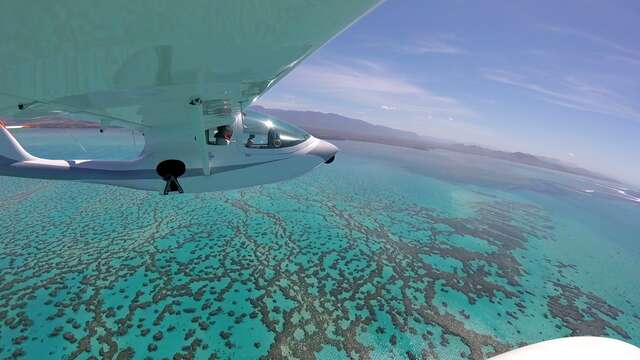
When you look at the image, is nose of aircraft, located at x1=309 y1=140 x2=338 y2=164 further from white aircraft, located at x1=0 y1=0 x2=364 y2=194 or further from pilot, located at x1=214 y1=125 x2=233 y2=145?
white aircraft, located at x1=0 y1=0 x2=364 y2=194

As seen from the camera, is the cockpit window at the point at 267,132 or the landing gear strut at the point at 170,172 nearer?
the landing gear strut at the point at 170,172

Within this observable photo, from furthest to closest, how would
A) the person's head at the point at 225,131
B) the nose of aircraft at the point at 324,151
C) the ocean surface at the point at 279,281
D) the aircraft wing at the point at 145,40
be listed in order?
the ocean surface at the point at 279,281
the nose of aircraft at the point at 324,151
the person's head at the point at 225,131
the aircraft wing at the point at 145,40

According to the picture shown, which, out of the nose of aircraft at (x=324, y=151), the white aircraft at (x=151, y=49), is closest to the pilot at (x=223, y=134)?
the white aircraft at (x=151, y=49)

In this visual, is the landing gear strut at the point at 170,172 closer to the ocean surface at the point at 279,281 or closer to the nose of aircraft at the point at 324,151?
the nose of aircraft at the point at 324,151

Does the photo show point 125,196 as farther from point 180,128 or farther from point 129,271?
point 180,128

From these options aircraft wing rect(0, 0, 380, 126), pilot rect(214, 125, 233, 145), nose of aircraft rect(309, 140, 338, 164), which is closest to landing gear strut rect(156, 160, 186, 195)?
pilot rect(214, 125, 233, 145)

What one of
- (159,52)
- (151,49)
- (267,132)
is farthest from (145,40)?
(267,132)
